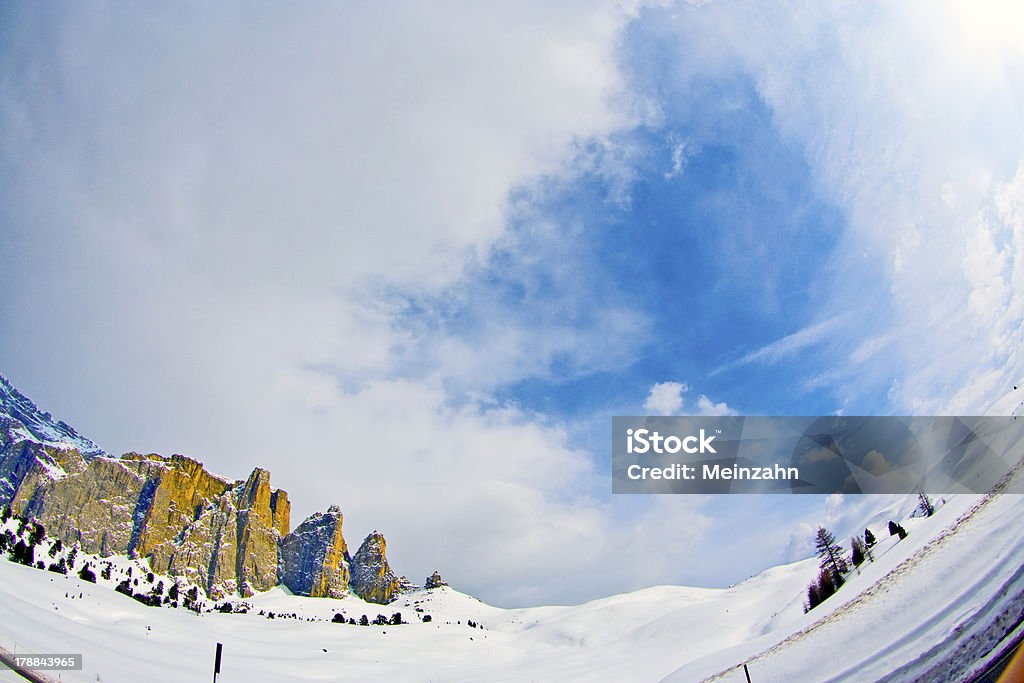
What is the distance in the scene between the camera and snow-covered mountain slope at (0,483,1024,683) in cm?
2052

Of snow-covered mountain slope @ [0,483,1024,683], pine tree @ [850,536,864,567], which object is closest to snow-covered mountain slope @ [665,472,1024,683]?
snow-covered mountain slope @ [0,483,1024,683]

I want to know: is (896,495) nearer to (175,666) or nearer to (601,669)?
(601,669)

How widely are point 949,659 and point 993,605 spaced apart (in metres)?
2.34

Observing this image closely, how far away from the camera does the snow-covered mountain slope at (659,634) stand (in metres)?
20.5

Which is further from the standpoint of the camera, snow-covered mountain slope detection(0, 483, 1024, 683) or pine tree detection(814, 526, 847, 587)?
pine tree detection(814, 526, 847, 587)

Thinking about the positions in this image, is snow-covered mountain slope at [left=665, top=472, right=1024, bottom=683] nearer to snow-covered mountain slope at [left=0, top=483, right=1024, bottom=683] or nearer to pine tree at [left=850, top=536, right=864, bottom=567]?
snow-covered mountain slope at [left=0, top=483, right=1024, bottom=683]

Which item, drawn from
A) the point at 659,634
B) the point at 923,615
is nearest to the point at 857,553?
the point at 923,615

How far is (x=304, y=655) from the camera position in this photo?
64.3 metres

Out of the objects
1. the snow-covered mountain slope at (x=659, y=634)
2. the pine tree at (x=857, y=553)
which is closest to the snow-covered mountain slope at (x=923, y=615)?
the snow-covered mountain slope at (x=659, y=634)

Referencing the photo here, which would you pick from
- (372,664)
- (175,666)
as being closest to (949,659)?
(175,666)

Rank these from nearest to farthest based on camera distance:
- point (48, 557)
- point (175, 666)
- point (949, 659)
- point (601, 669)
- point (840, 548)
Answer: point (949, 659) < point (175, 666) < point (840, 548) < point (601, 669) < point (48, 557)

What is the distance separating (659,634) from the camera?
69.0 m

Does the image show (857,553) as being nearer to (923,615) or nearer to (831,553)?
(831,553)

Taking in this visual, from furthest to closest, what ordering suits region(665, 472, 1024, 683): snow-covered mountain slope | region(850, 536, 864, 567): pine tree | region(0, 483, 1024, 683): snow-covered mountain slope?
region(850, 536, 864, 567): pine tree, region(0, 483, 1024, 683): snow-covered mountain slope, region(665, 472, 1024, 683): snow-covered mountain slope
